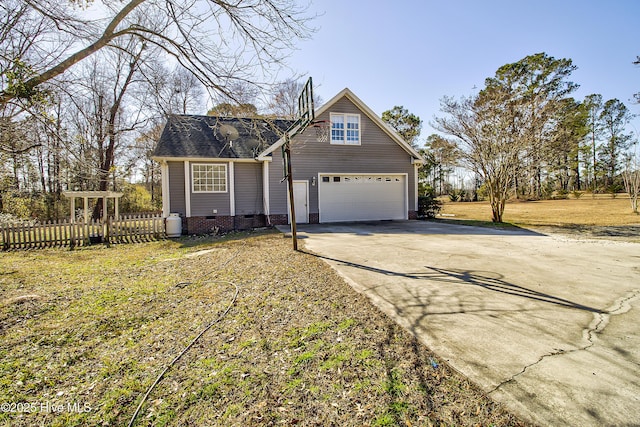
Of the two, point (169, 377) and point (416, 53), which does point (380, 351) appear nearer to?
point (169, 377)

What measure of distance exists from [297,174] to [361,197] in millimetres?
3568

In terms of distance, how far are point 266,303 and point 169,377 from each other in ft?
5.59

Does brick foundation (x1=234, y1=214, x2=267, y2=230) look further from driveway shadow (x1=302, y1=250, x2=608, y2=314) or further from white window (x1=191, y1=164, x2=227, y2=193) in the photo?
driveway shadow (x1=302, y1=250, x2=608, y2=314)

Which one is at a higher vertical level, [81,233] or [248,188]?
[248,188]

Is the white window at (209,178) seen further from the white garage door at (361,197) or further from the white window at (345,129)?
the white window at (345,129)

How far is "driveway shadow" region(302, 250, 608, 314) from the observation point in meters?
3.88

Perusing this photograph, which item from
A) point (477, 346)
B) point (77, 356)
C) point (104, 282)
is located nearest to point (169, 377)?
point (77, 356)

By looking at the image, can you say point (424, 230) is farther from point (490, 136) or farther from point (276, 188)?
point (276, 188)

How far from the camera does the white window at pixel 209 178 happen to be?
517 inches

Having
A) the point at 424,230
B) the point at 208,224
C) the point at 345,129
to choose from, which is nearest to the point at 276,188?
the point at 208,224

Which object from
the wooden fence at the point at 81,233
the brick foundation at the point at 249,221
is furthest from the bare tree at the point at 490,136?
the wooden fence at the point at 81,233

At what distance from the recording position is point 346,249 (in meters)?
7.78

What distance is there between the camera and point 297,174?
549 inches

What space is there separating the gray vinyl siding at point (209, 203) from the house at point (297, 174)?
0.04 meters
